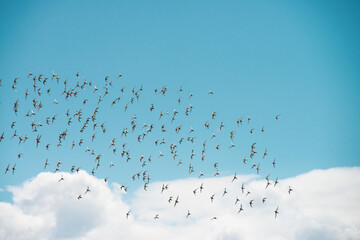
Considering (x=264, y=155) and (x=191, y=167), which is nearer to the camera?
(x=264, y=155)

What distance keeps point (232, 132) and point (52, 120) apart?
183ft

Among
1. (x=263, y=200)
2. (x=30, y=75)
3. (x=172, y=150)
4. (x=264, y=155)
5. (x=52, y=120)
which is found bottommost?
(x=263, y=200)

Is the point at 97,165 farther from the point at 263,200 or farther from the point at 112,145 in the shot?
the point at 263,200

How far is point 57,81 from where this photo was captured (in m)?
95.9

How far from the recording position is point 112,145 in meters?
109

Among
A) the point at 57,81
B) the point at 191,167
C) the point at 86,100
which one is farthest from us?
the point at 191,167

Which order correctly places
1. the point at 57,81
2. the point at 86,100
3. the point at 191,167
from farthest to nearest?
the point at 191,167
the point at 86,100
the point at 57,81

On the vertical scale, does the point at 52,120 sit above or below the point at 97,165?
above

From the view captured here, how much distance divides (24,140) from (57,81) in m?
20.9

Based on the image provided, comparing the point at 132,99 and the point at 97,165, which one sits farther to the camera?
the point at 97,165

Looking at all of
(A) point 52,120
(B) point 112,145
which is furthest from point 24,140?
(B) point 112,145

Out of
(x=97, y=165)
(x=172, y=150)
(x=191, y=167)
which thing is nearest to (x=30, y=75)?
(x=97, y=165)

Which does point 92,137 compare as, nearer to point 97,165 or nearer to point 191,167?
point 97,165

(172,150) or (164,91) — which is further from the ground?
(164,91)
